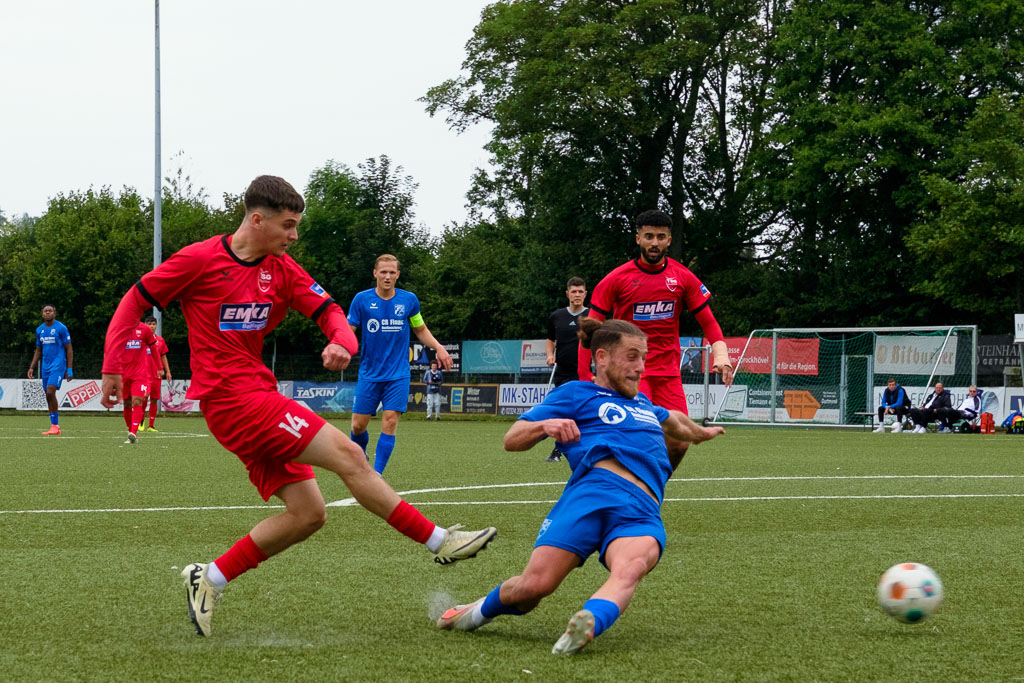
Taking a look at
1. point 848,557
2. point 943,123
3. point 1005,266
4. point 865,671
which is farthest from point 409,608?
point 943,123

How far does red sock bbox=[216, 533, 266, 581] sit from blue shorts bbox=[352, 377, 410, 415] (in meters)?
6.86

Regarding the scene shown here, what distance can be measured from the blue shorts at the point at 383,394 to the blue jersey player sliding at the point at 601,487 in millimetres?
6874

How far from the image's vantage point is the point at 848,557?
6500 mm

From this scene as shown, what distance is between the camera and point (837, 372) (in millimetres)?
31719

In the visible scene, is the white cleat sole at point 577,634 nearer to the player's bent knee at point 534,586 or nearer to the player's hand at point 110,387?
the player's bent knee at point 534,586

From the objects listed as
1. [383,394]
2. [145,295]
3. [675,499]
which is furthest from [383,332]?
[145,295]

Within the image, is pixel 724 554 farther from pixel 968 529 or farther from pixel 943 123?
pixel 943 123

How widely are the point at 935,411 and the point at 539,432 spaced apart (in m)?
24.4

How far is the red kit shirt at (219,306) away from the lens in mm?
4945

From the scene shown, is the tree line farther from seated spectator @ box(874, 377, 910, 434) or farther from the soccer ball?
the soccer ball

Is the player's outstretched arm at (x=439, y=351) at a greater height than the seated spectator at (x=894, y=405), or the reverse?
the player's outstretched arm at (x=439, y=351)

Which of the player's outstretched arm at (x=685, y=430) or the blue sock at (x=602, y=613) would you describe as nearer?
the blue sock at (x=602, y=613)

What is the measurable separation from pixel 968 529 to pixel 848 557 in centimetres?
165

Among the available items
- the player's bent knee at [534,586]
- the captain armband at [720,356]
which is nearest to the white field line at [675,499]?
the captain armband at [720,356]
